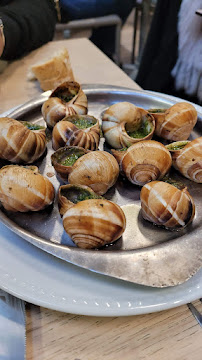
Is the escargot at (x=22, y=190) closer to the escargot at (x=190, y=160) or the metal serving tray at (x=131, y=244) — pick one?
the metal serving tray at (x=131, y=244)

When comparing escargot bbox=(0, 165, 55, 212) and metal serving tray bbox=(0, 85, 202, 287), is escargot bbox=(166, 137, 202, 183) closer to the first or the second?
metal serving tray bbox=(0, 85, 202, 287)

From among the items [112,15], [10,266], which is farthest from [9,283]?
[112,15]

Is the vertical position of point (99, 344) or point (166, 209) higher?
point (166, 209)

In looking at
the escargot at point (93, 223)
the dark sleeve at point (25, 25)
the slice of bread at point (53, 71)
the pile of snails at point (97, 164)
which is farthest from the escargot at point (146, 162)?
the dark sleeve at point (25, 25)

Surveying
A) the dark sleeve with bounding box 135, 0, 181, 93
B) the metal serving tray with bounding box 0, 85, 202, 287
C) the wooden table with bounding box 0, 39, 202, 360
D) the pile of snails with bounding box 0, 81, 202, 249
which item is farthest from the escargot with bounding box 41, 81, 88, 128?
the dark sleeve with bounding box 135, 0, 181, 93

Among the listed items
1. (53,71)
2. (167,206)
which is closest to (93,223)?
(167,206)

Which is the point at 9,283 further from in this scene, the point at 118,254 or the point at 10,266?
the point at 118,254

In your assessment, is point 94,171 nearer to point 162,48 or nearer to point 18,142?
point 18,142
